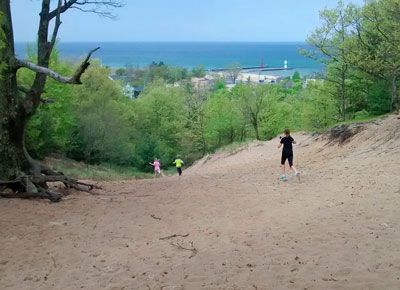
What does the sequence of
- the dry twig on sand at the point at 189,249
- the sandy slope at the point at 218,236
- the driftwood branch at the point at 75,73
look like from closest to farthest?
1. the sandy slope at the point at 218,236
2. the dry twig on sand at the point at 189,249
3. the driftwood branch at the point at 75,73

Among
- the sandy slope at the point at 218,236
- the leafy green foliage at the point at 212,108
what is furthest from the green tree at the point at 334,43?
the sandy slope at the point at 218,236

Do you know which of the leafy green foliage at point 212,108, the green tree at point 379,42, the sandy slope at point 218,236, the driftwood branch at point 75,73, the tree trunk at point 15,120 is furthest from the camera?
the leafy green foliage at point 212,108

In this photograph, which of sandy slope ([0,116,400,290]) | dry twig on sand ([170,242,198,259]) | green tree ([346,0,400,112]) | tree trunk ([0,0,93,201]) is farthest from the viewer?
green tree ([346,0,400,112])

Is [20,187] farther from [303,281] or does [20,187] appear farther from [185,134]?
[185,134]

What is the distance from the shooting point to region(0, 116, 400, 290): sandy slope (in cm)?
729

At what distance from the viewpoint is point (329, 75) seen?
42.9 meters

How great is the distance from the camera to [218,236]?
9648 millimetres

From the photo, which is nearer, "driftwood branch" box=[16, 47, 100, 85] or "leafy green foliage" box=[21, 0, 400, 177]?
"driftwood branch" box=[16, 47, 100, 85]

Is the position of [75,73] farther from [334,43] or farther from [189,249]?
[334,43]

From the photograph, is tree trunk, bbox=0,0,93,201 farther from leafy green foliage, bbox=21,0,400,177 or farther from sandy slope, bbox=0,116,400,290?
leafy green foliage, bbox=21,0,400,177

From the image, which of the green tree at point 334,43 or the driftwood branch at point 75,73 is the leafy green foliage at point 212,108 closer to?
the green tree at point 334,43

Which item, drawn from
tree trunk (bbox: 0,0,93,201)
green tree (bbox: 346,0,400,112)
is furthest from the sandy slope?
green tree (bbox: 346,0,400,112)

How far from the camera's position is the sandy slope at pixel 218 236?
23.9 ft

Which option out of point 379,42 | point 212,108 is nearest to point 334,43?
point 379,42
